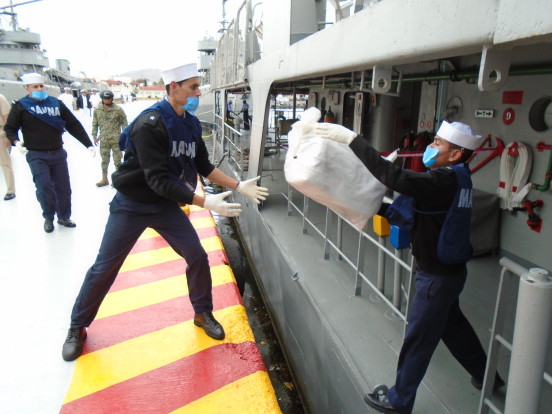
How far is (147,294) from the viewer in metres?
3.54

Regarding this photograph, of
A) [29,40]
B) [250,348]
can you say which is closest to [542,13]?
[250,348]

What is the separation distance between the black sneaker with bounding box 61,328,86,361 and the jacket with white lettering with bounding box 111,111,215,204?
41.2 inches

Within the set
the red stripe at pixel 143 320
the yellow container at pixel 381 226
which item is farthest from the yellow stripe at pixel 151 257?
the yellow container at pixel 381 226

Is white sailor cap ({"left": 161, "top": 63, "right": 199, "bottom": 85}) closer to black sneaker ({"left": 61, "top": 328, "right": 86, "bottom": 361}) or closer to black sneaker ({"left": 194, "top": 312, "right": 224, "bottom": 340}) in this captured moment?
black sneaker ({"left": 194, "top": 312, "right": 224, "bottom": 340})

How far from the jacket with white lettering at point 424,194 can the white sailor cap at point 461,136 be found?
0.53 feet

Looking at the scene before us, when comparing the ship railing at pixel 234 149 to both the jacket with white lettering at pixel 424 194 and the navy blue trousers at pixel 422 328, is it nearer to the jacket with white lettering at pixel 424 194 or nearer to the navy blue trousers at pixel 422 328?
the jacket with white lettering at pixel 424 194

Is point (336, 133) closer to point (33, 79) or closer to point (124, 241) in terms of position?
point (124, 241)

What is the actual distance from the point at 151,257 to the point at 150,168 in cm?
228

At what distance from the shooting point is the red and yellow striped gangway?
90.7 inches

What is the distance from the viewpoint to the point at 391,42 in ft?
6.04

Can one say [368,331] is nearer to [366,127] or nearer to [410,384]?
[410,384]

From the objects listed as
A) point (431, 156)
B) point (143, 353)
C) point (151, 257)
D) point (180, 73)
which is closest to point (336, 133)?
point (431, 156)

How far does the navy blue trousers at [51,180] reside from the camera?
15.1 ft

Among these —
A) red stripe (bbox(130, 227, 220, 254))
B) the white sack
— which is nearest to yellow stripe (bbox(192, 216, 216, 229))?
red stripe (bbox(130, 227, 220, 254))
